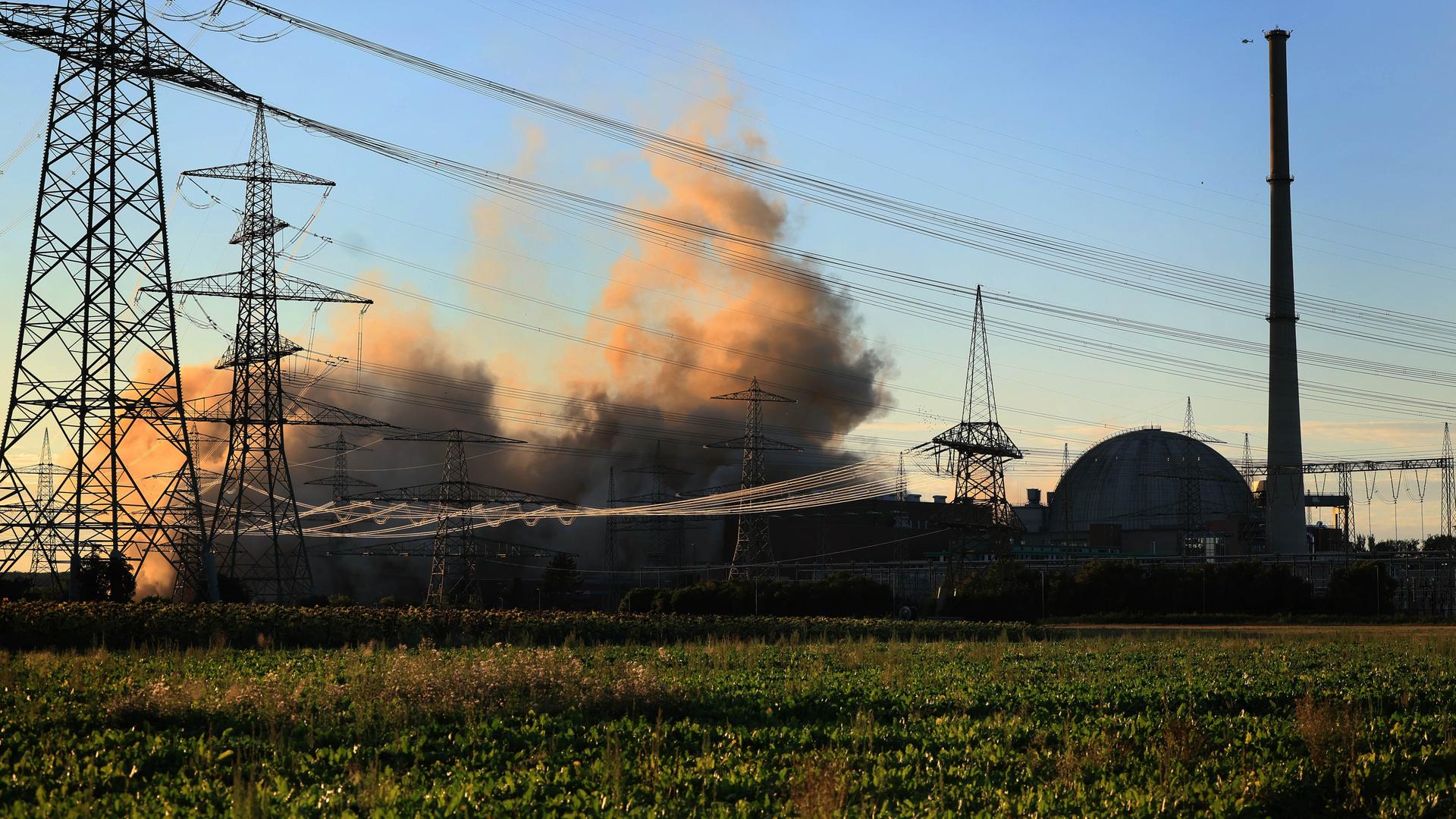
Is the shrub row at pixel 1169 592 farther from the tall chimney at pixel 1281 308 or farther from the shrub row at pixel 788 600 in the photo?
the tall chimney at pixel 1281 308

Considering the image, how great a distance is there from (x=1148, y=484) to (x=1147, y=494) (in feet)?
3.74

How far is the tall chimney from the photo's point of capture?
7719cm

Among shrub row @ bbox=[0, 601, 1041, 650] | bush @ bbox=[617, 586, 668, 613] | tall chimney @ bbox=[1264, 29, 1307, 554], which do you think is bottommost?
bush @ bbox=[617, 586, 668, 613]

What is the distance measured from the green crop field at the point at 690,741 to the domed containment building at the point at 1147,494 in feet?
307

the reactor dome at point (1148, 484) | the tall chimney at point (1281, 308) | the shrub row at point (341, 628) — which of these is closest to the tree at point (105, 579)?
the shrub row at point (341, 628)

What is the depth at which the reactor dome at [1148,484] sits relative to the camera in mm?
119938

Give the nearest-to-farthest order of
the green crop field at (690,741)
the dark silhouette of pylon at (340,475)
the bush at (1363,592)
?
1. the green crop field at (690,741)
2. the bush at (1363,592)
3. the dark silhouette of pylon at (340,475)

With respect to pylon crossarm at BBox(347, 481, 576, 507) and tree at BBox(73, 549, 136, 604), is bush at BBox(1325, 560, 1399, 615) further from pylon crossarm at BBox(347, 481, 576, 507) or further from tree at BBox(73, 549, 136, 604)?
tree at BBox(73, 549, 136, 604)

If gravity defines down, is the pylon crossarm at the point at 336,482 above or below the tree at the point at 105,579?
above

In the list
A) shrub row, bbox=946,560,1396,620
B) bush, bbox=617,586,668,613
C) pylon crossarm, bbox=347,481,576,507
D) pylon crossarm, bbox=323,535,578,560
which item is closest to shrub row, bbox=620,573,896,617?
bush, bbox=617,586,668,613

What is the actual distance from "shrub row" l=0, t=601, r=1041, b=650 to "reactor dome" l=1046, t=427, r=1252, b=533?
259ft

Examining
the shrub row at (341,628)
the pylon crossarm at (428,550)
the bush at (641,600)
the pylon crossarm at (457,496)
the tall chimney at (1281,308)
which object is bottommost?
the bush at (641,600)

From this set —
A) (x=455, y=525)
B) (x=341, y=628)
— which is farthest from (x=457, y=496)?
(x=341, y=628)

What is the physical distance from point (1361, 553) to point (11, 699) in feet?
270
